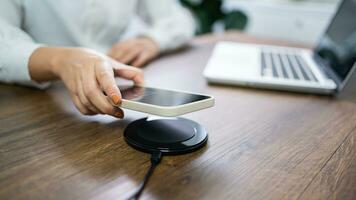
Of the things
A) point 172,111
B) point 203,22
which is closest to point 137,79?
point 172,111

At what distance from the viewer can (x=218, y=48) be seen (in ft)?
3.10

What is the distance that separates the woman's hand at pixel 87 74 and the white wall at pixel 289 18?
1.39m

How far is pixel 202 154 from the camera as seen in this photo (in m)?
0.43

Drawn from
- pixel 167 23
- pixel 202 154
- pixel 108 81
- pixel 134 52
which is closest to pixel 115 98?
pixel 108 81

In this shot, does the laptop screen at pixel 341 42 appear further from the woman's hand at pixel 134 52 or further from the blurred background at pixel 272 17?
the blurred background at pixel 272 17

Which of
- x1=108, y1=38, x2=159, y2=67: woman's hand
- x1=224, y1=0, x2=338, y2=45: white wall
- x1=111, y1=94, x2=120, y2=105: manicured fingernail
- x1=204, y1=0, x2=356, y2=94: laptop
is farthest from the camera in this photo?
x1=224, y1=0, x2=338, y2=45: white wall

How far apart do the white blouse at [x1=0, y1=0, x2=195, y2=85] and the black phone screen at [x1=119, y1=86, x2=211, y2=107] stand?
0.26 m

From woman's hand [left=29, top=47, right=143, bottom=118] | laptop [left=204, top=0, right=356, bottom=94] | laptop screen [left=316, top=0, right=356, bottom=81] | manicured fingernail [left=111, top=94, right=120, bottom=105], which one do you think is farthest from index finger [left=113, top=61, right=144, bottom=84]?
laptop screen [left=316, top=0, right=356, bottom=81]

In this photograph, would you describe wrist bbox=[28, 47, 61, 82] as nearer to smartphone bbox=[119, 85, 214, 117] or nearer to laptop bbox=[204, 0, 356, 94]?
smartphone bbox=[119, 85, 214, 117]

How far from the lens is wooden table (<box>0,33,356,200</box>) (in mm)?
353

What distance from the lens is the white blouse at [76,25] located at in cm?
64

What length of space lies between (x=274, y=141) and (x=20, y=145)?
1.10 ft

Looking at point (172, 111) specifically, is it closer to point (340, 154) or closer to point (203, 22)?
point (340, 154)

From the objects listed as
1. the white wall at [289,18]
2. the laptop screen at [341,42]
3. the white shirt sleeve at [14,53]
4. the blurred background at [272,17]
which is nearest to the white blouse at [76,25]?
the white shirt sleeve at [14,53]
